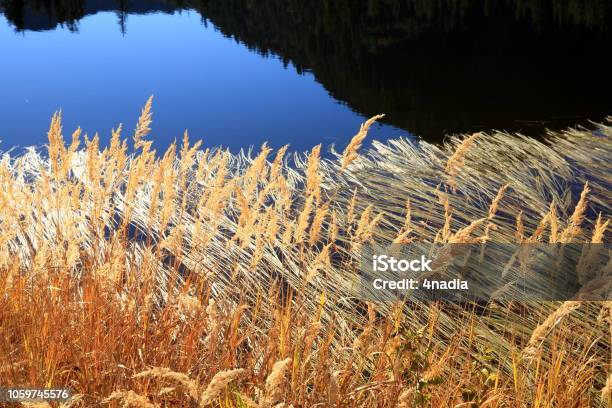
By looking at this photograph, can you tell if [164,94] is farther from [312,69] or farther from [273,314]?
[273,314]

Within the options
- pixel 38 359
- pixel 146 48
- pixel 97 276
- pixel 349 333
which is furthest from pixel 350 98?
pixel 38 359

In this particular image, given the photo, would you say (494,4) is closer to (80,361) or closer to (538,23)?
(538,23)

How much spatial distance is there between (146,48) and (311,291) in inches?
412

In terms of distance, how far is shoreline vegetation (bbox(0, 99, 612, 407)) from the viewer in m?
2.24

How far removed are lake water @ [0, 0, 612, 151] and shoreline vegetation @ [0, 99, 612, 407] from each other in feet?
9.70

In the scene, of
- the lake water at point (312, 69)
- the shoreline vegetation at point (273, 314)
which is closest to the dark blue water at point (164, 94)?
the lake water at point (312, 69)

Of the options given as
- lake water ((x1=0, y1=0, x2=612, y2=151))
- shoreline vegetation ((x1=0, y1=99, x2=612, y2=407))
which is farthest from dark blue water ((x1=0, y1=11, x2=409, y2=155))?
shoreline vegetation ((x1=0, y1=99, x2=612, y2=407))

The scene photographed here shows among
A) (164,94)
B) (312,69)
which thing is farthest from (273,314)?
(312,69)

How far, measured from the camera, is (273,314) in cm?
307

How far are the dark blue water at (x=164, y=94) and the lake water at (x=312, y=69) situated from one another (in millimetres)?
33

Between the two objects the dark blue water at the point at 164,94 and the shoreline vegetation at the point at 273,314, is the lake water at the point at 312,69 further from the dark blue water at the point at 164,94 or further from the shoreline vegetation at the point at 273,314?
the shoreline vegetation at the point at 273,314

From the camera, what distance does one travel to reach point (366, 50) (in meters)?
13.1

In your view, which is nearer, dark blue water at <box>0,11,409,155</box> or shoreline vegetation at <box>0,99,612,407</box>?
shoreline vegetation at <box>0,99,612,407</box>

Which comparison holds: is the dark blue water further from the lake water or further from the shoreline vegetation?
the shoreline vegetation
